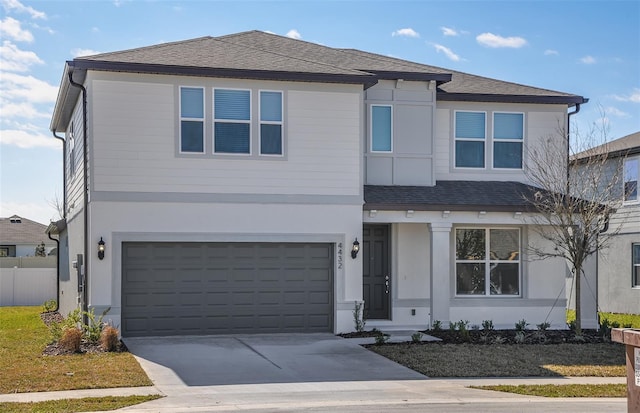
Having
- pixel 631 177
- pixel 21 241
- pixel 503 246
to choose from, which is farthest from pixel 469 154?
pixel 21 241

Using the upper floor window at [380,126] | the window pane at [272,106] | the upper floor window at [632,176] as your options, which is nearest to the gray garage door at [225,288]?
the window pane at [272,106]

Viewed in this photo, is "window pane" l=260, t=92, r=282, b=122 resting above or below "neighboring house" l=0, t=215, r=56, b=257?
above

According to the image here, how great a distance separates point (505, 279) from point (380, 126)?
15.8 feet

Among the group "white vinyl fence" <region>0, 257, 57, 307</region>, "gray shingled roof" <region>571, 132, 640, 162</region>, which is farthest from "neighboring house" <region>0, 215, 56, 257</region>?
"gray shingled roof" <region>571, 132, 640, 162</region>

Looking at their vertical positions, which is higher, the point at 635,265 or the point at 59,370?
the point at 635,265

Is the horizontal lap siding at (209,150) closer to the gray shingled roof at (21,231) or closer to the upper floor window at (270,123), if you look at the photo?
the upper floor window at (270,123)

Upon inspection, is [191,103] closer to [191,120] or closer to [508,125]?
[191,120]

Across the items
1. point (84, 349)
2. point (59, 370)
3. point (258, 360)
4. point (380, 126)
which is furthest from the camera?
point (380, 126)

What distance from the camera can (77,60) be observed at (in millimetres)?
16594

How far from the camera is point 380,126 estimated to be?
64.6ft

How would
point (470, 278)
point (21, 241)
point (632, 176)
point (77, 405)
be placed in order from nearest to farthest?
point (77, 405), point (470, 278), point (632, 176), point (21, 241)

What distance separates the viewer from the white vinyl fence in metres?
33.4

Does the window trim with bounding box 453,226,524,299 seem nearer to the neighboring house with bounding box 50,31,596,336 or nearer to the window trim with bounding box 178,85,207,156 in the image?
the neighboring house with bounding box 50,31,596,336

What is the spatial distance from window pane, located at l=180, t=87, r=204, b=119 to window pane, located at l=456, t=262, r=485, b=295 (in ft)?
23.8
